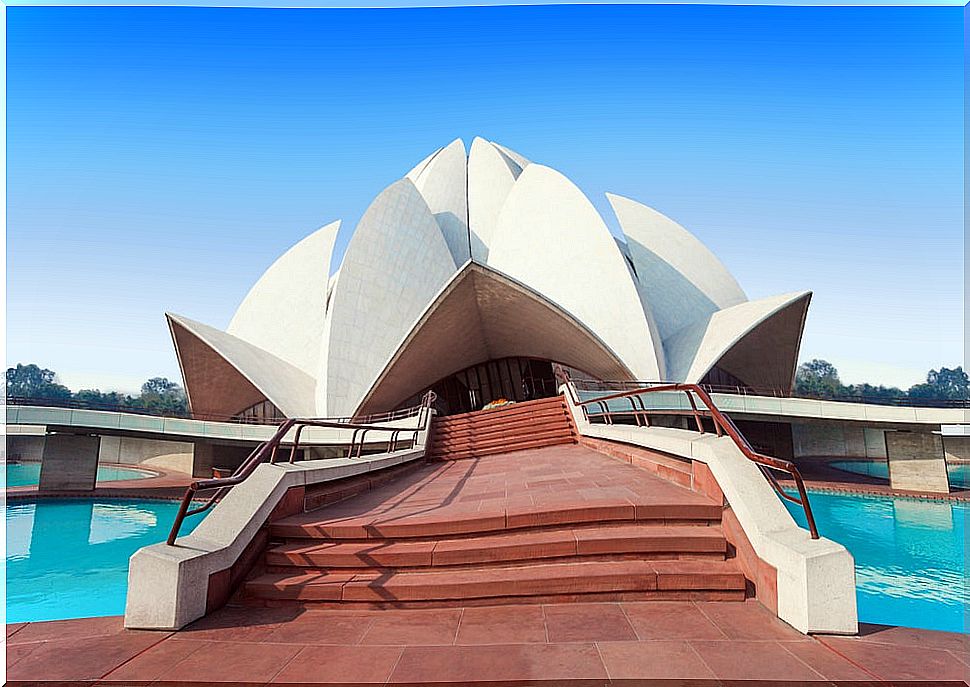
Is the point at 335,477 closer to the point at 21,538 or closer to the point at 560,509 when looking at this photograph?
the point at 560,509

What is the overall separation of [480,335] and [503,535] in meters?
19.0

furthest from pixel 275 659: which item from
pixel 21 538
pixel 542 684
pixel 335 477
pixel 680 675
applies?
pixel 21 538

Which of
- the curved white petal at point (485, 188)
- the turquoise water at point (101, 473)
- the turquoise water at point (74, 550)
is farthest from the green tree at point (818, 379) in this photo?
the turquoise water at point (74, 550)

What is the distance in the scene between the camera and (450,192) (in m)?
29.1

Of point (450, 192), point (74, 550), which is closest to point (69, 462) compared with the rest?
point (74, 550)

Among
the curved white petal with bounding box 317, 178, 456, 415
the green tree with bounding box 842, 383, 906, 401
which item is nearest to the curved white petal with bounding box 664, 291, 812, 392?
the curved white petal with bounding box 317, 178, 456, 415

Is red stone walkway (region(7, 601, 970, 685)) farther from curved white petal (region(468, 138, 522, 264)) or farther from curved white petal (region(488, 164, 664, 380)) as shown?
curved white petal (region(468, 138, 522, 264))

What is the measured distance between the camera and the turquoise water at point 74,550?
21.2ft

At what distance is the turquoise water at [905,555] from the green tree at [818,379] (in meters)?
46.5

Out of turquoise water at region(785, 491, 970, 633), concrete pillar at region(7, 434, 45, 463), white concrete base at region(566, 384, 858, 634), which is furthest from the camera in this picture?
concrete pillar at region(7, 434, 45, 463)

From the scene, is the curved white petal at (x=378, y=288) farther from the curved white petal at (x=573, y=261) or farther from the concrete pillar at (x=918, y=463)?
the concrete pillar at (x=918, y=463)

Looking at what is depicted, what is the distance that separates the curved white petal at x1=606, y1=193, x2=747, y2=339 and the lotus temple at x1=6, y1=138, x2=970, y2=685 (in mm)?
1548

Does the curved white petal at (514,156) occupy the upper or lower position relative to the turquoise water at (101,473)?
upper

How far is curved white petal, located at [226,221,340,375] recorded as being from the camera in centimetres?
2378
